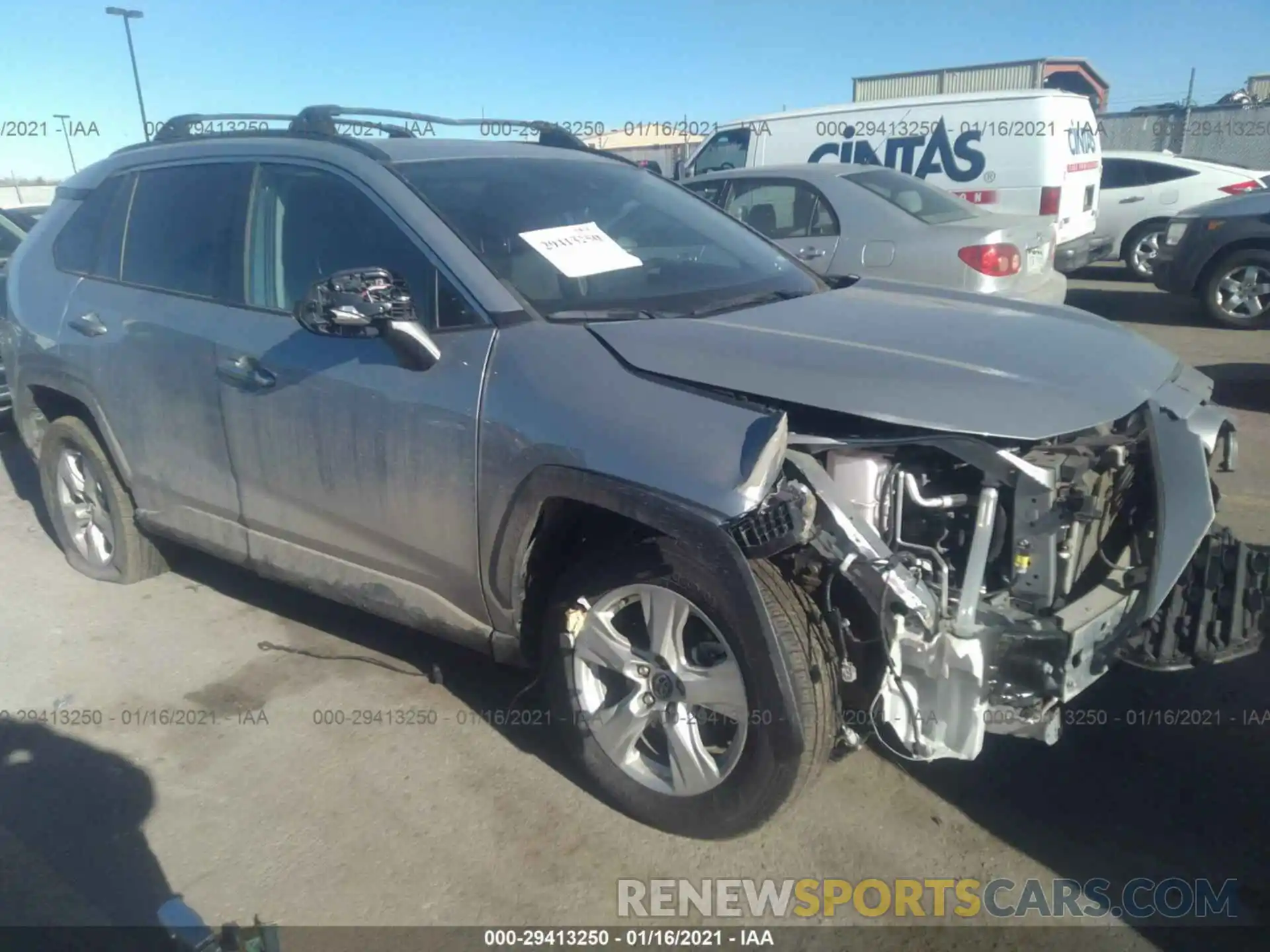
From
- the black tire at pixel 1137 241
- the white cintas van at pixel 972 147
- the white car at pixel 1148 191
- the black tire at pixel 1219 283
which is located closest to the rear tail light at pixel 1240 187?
the white car at pixel 1148 191

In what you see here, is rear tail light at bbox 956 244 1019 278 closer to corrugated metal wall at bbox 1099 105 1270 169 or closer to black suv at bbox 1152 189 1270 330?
black suv at bbox 1152 189 1270 330

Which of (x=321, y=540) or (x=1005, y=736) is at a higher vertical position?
(x=321, y=540)

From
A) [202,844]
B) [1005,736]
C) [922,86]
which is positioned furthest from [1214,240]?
[922,86]

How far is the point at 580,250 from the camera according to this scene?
3.29 metres

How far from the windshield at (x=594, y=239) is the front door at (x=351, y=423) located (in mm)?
219

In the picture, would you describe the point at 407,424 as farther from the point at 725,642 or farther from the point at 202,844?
the point at 202,844

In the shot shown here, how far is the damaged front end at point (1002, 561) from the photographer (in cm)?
248

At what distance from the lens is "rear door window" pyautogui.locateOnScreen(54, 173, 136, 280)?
4.27 metres

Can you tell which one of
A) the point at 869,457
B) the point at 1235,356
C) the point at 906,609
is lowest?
the point at 1235,356

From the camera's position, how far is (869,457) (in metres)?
2.68

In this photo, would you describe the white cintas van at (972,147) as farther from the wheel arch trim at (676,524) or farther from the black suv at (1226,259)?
the wheel arch trim at (676,524)

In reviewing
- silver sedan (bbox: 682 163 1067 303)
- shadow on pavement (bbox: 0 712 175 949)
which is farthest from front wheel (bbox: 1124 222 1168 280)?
shadow on pavement (bbox: 0 712 175 949)

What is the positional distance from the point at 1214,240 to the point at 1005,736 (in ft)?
25.9

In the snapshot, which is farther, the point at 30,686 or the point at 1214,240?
the point at 1214,240
